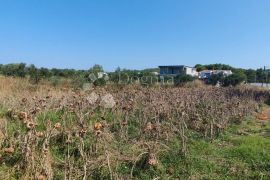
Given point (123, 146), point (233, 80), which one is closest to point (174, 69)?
point (233, 80)

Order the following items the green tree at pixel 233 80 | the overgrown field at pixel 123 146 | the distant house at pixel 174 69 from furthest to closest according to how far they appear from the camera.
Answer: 1. the distant house at pixel 174 69
2. the green tree at pixel 233 80
3. the overgrown field at pixel 123 146

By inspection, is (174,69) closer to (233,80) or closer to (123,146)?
(233,80)

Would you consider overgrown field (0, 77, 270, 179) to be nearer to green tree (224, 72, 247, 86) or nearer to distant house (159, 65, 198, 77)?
green tree (224, 72, 247, 86)

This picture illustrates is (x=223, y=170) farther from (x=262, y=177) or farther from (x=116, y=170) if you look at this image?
(x=116, y=170)

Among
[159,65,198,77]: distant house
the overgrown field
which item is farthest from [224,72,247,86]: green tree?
[159,65,198,77]: distant house

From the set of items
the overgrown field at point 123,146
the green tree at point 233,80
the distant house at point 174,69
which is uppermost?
the distant house at point 174,69

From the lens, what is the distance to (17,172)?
4.56 m

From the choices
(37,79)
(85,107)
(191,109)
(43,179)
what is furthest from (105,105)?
(37,79)

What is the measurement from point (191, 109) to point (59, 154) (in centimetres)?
441

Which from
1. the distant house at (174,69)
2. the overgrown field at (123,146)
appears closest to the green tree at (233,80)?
the overgrown field at (123,146)

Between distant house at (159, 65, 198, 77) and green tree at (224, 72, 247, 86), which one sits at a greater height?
distant house at (159, 65, 198, 77)

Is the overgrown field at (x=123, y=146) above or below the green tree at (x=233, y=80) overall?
below

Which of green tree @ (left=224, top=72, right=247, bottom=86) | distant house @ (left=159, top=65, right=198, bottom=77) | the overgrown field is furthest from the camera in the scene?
distant house @ (left=159, top=65, right=198, bottom=77)

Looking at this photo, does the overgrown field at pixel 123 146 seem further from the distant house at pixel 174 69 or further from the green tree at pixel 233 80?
the distant house at pixel 174 69
